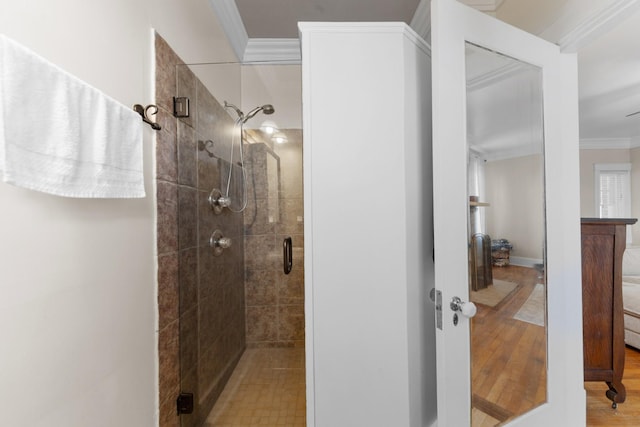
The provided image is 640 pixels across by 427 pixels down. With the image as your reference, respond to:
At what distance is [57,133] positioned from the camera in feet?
2.37

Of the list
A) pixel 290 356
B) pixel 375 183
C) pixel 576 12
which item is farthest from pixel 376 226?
pixel 576 12

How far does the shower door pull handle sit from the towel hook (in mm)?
746

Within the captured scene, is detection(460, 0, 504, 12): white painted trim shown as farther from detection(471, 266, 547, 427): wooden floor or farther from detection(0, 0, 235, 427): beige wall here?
detection(0, 0, 235, 427): beige wall

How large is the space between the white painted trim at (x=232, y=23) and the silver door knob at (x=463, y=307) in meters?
2.18

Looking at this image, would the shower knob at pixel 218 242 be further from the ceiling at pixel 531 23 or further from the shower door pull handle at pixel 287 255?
the ceiling at pixel 531 23

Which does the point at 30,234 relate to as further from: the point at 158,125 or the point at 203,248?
the point at 203,248

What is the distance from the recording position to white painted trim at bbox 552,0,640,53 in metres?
1.27

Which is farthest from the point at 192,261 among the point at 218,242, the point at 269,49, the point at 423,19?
the point at 423,19

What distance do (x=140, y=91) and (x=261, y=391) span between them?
4.95ft

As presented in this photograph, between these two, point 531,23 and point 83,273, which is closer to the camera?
point 83,273

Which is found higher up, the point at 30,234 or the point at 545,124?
the point at 545,124

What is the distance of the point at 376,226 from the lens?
1.26 meters

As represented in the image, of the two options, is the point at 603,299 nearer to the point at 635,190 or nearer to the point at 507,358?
the point at 507,358

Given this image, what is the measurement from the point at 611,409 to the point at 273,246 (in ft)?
7.73
